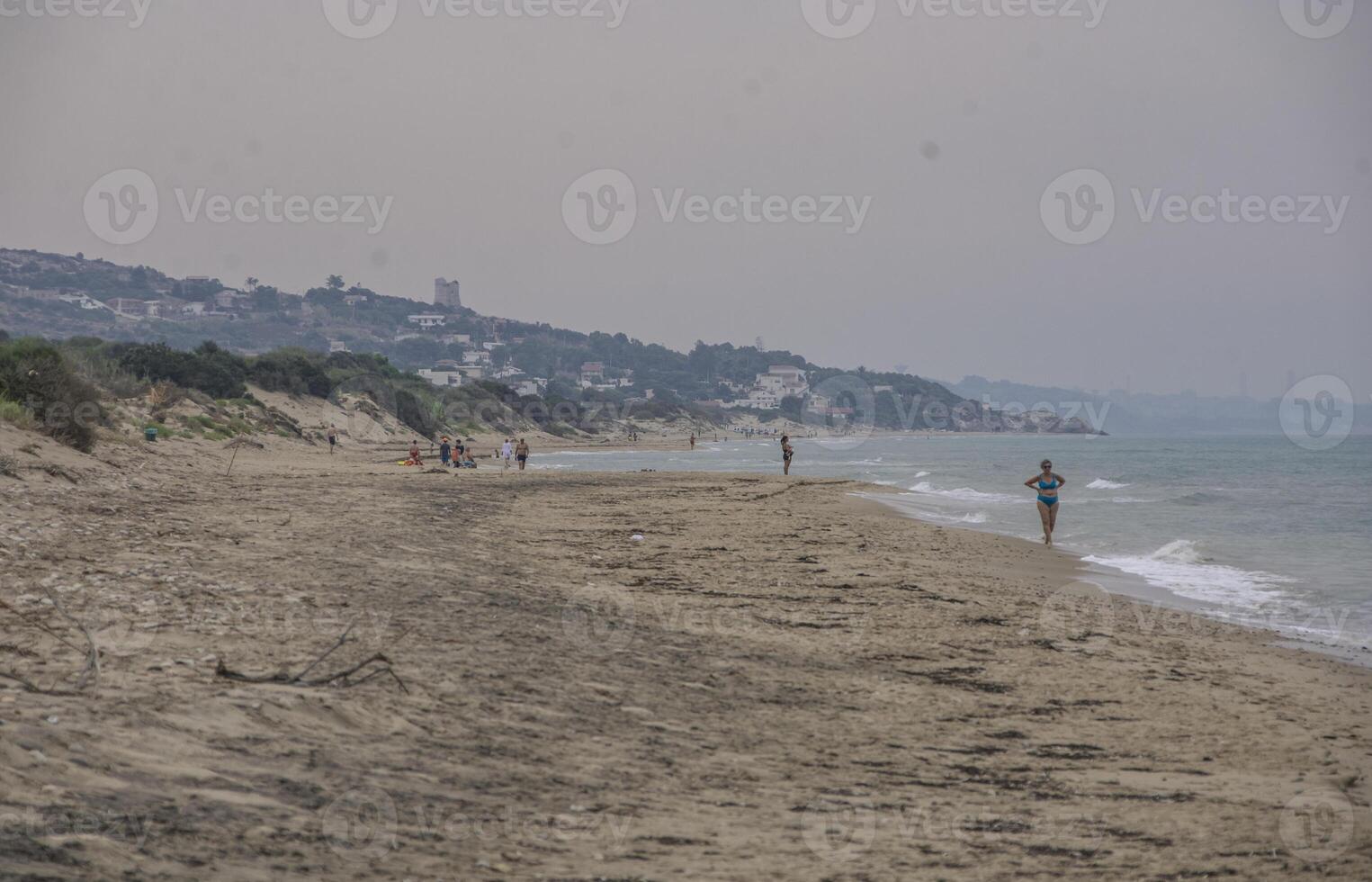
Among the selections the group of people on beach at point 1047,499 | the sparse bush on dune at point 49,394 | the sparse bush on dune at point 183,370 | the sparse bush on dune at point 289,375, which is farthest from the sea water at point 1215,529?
the sparse bush on dune at point 183,370

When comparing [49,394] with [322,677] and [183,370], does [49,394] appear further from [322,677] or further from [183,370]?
[183,370]

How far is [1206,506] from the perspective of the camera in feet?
101

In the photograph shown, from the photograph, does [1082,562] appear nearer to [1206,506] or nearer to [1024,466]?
[1206,506]

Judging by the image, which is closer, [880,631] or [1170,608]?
[880,631]

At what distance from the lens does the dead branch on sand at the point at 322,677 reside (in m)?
5.04

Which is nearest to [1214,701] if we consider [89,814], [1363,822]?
[1363,822]

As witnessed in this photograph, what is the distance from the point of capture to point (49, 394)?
17562 mm

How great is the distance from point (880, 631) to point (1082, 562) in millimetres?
8466

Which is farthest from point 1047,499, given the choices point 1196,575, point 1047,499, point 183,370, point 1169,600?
point 183,370

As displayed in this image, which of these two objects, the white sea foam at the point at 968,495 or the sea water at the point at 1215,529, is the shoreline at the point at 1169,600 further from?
the white sea foam at the point at 968,495

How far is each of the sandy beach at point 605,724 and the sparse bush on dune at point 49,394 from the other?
6.28m

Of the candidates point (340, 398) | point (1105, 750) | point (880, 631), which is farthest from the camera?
point (340, 398)

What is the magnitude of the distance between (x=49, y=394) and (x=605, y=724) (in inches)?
638

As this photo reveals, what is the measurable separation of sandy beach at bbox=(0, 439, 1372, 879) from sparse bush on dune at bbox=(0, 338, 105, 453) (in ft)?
20.6
